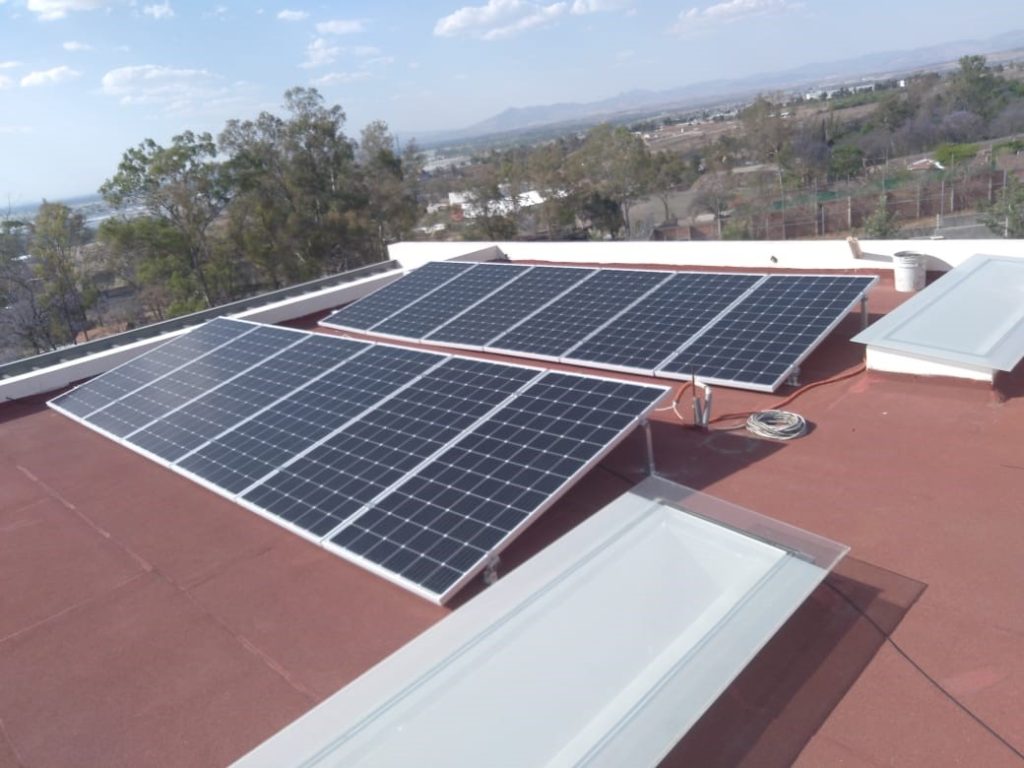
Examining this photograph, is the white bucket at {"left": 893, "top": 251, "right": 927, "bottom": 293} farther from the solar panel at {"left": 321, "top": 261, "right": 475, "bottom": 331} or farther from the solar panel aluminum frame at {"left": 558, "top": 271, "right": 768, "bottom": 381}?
the solar panel at {"left": 321, "top": 261, "right": 475, "bottom": 331}

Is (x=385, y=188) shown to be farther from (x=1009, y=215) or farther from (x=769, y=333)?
(x=769, y=333)

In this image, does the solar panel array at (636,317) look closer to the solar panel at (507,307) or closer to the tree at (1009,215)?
the solar panel at (507,307)

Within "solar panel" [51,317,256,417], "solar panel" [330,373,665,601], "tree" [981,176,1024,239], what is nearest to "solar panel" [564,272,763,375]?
"solar panel" [330,373,665,601]

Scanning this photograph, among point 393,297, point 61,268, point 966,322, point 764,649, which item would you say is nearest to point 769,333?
point 966,322

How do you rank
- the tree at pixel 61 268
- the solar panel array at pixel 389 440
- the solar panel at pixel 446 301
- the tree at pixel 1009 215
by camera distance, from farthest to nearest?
the tree at pixel 61 268 < the tree at pixel 1009 215 < the solar panel at pixel 446 301 < the solar panel array at pixel 389 440

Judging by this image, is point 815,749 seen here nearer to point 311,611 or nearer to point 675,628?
point 675,628

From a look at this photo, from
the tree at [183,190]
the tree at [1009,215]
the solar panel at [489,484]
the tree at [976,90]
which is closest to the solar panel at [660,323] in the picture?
the solar panel at [489,484]

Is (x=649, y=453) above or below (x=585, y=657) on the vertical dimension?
below
